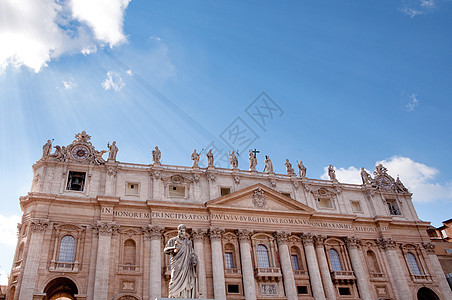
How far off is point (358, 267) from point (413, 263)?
24.7ft

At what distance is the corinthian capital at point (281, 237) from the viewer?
120ft

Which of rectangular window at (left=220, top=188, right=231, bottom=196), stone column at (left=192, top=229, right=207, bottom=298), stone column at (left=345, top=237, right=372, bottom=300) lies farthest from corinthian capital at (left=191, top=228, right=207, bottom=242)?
stone column at (left=345, top=237, right=372, bottom=300)

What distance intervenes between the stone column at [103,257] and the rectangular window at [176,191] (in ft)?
20.0

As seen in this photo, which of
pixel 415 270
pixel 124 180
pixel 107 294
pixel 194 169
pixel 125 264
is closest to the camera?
pixel 107 294

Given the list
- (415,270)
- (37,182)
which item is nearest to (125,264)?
(37,182)

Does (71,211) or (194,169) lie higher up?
(194,169)

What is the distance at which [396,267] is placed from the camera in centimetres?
3912

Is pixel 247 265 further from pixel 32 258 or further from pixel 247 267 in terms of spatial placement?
pixel 32 258

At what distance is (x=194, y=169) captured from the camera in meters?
38.2

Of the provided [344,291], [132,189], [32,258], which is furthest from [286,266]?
[32,258]

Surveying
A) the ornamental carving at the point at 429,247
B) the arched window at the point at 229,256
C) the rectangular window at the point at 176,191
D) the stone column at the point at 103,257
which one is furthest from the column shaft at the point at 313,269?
the stone column at the point at 103,257

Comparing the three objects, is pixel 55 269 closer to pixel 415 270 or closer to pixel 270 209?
pixel 270 209

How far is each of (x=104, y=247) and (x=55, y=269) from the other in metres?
3.81

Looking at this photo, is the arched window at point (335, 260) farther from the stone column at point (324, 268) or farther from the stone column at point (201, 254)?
the stone column at point (201, 254)
